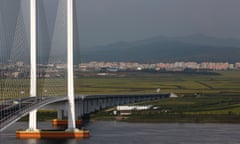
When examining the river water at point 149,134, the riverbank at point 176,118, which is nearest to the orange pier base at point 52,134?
the river water at point 149,134

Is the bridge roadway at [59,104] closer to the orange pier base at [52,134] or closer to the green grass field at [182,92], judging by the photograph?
the green grass field at [182,92]

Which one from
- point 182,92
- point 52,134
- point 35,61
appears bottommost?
point 52,134

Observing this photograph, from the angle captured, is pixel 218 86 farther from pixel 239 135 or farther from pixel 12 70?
pixel 12 70

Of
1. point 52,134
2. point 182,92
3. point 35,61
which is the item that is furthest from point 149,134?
point 182,92

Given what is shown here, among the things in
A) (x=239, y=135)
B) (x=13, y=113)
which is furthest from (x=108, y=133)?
(x=13, y=113)

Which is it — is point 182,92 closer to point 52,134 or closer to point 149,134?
point 149,134

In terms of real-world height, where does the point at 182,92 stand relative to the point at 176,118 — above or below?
above

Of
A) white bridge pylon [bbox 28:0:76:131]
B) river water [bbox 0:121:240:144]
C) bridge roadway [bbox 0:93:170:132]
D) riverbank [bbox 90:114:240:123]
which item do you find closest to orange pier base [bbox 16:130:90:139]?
white bridge pylon [bbox 28:0:76:131]
